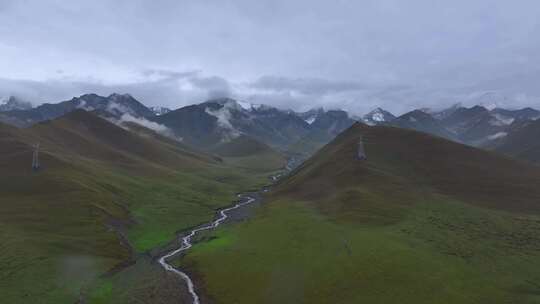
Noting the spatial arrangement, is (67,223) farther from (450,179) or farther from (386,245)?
(450,179)

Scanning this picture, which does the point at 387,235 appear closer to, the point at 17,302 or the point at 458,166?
the point at 17,302

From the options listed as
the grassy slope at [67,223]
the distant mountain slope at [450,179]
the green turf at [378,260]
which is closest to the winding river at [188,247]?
the green turf at [378,260]

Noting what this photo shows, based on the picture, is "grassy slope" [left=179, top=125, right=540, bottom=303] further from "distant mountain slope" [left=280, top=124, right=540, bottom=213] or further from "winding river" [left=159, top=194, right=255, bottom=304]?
"winding river" [left=159, top=194, right=255, bottom=304]

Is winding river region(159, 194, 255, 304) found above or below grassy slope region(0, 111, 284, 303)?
below

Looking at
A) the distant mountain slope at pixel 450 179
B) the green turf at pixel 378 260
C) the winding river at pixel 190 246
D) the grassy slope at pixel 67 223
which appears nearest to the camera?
the green turf at pixel 378 260

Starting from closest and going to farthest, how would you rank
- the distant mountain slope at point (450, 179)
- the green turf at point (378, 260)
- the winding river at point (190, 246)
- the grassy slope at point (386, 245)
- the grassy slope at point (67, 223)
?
the green turf at point (378, 260), the grassy slope at point (386, 245), the winding river at point (190, 246), the grassy slope at point (67, 223), the distant mountain slope at point (450, 179)

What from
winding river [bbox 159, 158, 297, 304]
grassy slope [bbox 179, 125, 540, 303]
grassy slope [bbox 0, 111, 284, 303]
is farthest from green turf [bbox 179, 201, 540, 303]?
grassy slope [bbox 0, 111, 284, 303]

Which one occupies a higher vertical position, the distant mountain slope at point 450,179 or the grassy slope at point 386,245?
the distant mountain slope at point 450,179

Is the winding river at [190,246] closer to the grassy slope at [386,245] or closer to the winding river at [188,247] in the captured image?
the winding river at [188,247]

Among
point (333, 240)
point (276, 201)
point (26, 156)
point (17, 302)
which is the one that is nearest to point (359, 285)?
point (333, 240)
